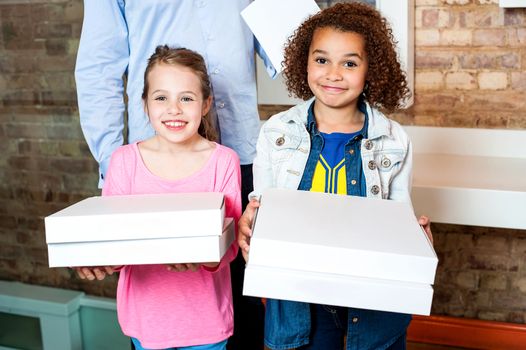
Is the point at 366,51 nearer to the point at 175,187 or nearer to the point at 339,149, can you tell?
the point at 339,149

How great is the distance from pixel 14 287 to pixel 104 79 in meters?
1.28

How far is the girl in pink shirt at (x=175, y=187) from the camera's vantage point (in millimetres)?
1317

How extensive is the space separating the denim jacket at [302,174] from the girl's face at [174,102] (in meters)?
0.16

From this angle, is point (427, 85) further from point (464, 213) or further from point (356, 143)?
point (356, 143)

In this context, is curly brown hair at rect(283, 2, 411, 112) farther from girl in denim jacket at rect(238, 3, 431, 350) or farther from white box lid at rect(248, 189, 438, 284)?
white box lid at rect(248, 189, 438, 284)

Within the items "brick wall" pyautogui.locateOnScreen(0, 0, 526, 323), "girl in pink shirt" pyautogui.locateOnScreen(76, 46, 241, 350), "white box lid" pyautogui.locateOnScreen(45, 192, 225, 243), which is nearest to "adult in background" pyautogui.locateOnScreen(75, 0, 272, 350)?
"girl in pink shirt" pyautogui.locateOnScreen(76, 46, 241, 350)

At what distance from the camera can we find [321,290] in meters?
0.97

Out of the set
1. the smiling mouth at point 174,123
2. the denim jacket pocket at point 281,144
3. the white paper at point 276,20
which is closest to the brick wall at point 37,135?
the white paper at point 276,20

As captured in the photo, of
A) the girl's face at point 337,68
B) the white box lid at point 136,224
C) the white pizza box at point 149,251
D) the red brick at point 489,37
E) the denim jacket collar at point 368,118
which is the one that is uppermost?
the red brick at point 489,37

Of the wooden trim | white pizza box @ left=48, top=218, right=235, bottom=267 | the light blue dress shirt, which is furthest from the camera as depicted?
the wooden trim

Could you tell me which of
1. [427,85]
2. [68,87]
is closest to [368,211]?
[427,85]

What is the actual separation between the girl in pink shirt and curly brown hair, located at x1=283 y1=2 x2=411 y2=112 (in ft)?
0.77

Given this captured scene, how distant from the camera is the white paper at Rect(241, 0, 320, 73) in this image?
153 cm

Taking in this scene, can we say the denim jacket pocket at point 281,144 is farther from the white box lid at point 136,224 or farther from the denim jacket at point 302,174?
the white box lid at point 136,224
